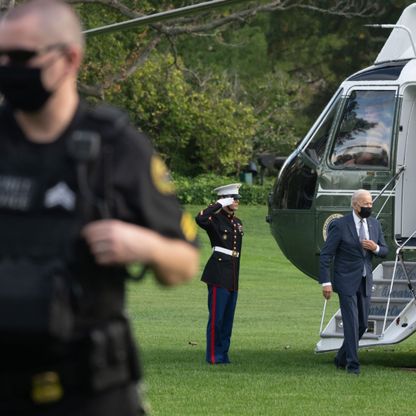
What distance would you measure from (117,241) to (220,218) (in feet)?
37.4

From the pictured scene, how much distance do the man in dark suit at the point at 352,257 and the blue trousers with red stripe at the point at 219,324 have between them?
1.50m

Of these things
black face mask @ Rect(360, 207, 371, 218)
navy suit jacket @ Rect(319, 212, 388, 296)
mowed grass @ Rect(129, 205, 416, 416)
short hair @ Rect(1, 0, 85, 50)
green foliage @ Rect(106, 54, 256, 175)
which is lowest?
green foliage @ Rect(106, 54, 256, 175)

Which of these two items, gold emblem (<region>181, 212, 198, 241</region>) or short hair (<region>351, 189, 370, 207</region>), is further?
short hair (<region>351, 189, 370, 207</region>)

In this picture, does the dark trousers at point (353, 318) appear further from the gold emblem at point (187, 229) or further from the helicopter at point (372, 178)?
the gold emblem at point (187, 229)

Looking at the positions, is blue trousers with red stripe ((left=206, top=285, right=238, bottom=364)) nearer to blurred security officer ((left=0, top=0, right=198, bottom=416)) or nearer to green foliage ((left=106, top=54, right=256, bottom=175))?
blurred security officer ((left=0, top=0, right=198, bottom=416))

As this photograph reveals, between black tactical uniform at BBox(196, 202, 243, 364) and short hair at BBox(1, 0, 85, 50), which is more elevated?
short hair at BBox(1, 0, 85, 50)

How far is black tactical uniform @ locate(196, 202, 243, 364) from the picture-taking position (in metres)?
15.1

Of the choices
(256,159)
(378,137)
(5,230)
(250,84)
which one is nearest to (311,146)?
(378,137)

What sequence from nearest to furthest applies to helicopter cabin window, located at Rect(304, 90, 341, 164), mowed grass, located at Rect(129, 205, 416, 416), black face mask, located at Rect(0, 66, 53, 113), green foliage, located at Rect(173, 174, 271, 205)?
1. black face mask, located at Rect(0, 66, 53, 113)
2. mowed grass, located at Rect(129, 205, 416, 416)
3. helicopter cabin window, located at Rect(304, 90, 341, 164)
4. green foliage, located at Rect(173, 174, 271, 205)

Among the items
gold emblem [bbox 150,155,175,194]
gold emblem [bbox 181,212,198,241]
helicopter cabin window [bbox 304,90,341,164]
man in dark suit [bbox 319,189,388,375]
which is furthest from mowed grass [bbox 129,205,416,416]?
gold emblem [bbox 150,155,175,194]

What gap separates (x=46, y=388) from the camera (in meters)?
4.02

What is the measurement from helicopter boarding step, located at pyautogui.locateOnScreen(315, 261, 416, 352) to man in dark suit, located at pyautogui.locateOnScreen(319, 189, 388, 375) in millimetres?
587

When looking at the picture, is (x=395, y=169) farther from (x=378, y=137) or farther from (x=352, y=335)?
(x=352, y=335)

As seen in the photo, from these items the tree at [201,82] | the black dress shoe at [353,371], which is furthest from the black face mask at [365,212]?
the tree at [201,82]
